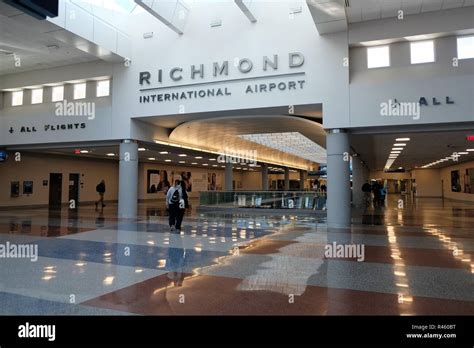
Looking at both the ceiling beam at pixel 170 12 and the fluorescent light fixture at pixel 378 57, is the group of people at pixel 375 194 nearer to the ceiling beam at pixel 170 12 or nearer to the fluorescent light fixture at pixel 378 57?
the fluorescent light fixture at pixel 378 57

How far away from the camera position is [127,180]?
55.8 ft

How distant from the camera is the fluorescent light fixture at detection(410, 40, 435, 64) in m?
12.7

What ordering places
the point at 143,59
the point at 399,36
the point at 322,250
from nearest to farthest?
the point at 322,250 < the point at 399,36 < the point at 143,59

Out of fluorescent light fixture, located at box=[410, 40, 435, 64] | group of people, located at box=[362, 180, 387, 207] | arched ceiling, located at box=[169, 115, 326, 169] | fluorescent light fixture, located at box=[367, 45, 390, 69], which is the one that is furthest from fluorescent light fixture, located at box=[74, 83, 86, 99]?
group of people, located at box=[362, 180, 387, 207]

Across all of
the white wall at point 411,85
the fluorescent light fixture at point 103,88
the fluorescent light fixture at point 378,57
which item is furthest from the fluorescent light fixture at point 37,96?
the fluorescent light fixture at point 378,57

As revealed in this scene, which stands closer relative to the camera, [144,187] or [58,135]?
[58,135]

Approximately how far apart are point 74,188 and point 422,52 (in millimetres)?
24070

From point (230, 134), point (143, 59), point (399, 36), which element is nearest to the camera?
point (399, 36)

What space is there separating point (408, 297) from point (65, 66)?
1835 cm

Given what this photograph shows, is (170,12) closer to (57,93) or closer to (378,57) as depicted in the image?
(57,93)
